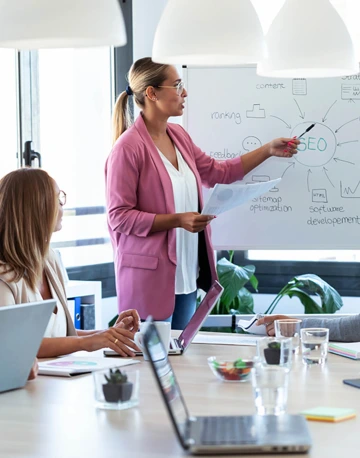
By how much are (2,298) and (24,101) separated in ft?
7.35

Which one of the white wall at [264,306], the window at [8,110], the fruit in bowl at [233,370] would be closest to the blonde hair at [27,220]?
the fruit in bowl at [233,370]

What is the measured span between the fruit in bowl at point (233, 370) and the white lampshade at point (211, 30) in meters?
0.82

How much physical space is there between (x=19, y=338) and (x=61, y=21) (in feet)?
2.47

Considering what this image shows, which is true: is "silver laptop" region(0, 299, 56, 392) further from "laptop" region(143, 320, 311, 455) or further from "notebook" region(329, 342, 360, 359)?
"notebook" region(329, 342, 360, 359)

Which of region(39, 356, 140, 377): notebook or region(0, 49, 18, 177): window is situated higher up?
region(0, 49, 18, 177): window

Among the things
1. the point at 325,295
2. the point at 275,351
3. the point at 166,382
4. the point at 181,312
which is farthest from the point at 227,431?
the point at 325,295

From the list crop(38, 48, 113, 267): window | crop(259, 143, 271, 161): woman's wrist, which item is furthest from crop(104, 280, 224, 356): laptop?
crop(38, 48, 113, 267): window

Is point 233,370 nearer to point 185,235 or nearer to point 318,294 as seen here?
point 185,235

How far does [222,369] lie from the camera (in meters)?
1.90

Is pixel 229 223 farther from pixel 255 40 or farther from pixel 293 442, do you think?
pixel 293 442

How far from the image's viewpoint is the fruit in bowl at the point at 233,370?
1.90m

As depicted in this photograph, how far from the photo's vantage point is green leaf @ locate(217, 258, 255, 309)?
4.24 metres

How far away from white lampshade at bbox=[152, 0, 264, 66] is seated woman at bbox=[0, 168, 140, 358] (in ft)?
1.80

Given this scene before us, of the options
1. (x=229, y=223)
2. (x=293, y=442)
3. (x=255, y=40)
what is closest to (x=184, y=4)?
(x=255, y=40)
